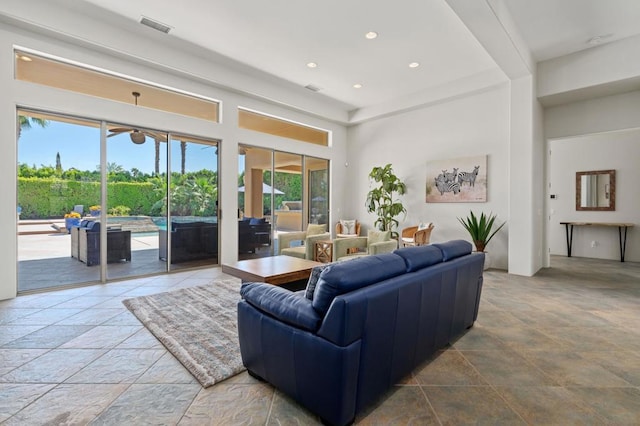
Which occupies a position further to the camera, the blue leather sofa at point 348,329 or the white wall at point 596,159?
the white wall at point 596,159

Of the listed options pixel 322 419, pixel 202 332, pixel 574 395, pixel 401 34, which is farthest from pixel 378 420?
pixel 401 34

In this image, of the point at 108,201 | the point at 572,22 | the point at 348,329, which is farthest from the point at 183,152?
the point at 572,22

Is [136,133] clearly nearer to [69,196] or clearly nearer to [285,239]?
[69,196]

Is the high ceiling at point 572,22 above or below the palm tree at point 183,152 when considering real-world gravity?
above

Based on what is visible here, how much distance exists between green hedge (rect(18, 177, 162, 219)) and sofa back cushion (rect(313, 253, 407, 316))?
448 centimetres

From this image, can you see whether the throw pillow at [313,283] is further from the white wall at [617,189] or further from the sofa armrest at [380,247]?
the white wall at [617,189]

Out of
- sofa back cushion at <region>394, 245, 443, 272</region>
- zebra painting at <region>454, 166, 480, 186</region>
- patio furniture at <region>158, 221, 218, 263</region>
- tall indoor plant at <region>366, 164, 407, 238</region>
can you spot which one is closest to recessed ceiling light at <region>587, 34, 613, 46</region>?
zebra painting at <region>454, 166, 480, 186</region>

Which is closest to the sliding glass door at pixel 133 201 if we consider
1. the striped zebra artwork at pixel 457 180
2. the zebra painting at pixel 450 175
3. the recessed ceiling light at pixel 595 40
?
the striped zebra artwork at pixel 457 180

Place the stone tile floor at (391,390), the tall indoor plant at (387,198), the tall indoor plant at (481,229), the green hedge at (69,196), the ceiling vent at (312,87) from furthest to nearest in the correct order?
1. the tall indoor plant at (387,198)
2. the ceiling vent at (312,87)
3. the tall indoor plant at (481,229)
4. the green hedge at (69,196)
5. the stone tile floor at (391,390)

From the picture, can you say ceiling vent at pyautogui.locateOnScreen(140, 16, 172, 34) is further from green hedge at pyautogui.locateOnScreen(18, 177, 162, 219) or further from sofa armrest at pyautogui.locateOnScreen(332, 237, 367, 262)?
sofa armrest at pyautogui.locateOnScreen(332, 237, 367, 262)

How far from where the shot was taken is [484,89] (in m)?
5.86

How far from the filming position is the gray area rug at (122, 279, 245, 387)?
7.35 feet

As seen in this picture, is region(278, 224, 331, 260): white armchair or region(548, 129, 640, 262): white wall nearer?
region(278, 224, 331, 260): white armchair

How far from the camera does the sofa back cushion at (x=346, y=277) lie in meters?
1.59
